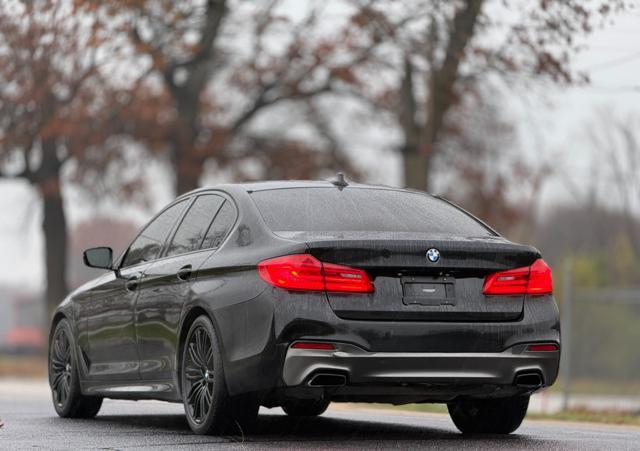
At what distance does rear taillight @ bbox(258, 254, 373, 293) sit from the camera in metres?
7.57

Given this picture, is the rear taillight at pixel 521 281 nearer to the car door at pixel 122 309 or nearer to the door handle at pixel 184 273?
the door handle at pixel 184 273

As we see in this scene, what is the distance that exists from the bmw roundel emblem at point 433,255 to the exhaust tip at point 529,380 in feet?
2.64

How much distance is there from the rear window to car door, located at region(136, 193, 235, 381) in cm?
42

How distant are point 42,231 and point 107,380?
28793 millimetres

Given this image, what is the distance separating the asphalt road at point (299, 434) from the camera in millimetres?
8094

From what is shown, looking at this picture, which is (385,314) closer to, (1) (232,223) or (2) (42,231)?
(1) (232,223)

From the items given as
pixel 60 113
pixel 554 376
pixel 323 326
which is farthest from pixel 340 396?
pixel 60 113

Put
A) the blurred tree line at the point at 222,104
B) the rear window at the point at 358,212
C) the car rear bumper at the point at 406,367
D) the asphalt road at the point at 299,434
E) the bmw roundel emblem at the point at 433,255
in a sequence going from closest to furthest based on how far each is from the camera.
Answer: the car rear bumper at the point at 406,367
the bmw roundel emblem at the point at 433,255
the asphalt road at the point at 299,434
the rear window at the point at 358,212
the blurred tree line at the point at 222,104

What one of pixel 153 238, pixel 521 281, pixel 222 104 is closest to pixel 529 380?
pixel 521 281

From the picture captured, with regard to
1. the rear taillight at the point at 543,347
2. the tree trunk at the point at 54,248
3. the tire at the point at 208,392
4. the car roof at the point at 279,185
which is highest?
the car roof at the point at 279,185

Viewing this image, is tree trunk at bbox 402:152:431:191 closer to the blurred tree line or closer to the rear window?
the blurred tree line

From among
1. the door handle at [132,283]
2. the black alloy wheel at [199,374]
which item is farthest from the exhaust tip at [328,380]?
the door handle at [132,283]

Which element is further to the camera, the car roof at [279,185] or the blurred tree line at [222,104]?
the blurred tree line at [222,104]

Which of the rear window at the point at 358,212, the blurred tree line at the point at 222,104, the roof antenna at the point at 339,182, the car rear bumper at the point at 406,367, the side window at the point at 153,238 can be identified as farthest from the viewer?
the blurred tree line at the point at 222,104
